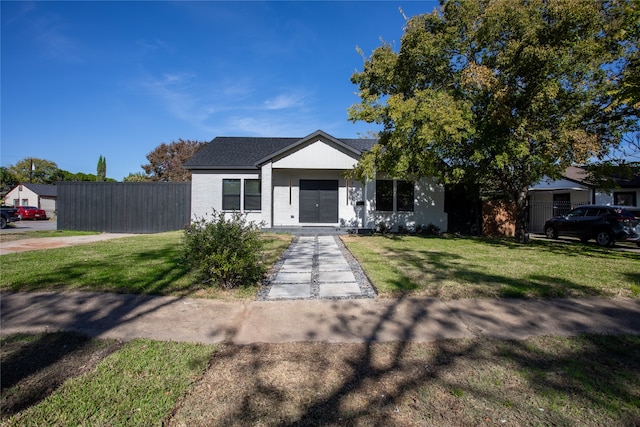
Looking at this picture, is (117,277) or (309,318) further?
(117,277)

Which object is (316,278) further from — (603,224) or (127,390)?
Result: (603,224)

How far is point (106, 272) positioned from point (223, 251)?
2.83 metres

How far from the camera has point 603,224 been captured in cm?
1262

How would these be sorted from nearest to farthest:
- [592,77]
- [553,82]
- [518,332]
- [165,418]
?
[165,418] < [518,332] < [553,82] < [592,77]

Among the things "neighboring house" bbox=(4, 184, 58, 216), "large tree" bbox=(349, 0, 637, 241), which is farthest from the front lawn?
"neighboring house" bbox=(4, 184, 58, 216)

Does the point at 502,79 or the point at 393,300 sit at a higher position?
the point at 502,79

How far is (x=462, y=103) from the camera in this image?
1110cm

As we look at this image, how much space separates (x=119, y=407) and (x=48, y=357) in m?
1.31

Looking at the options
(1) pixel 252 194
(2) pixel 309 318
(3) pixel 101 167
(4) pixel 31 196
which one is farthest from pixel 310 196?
(4) pixel 31 196

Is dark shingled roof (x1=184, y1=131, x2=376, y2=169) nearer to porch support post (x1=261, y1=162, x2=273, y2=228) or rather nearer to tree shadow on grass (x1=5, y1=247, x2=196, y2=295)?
porch support post (x1=261, y1=162, x2=273, y2=228)

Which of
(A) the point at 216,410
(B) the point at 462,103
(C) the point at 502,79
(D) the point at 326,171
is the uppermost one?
(C) the point at 502,79

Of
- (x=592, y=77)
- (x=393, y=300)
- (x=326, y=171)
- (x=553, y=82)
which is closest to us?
(x=393, y=300)

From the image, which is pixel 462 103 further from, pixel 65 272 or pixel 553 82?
pixel 65 272

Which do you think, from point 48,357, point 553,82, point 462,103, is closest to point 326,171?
point 462,103
